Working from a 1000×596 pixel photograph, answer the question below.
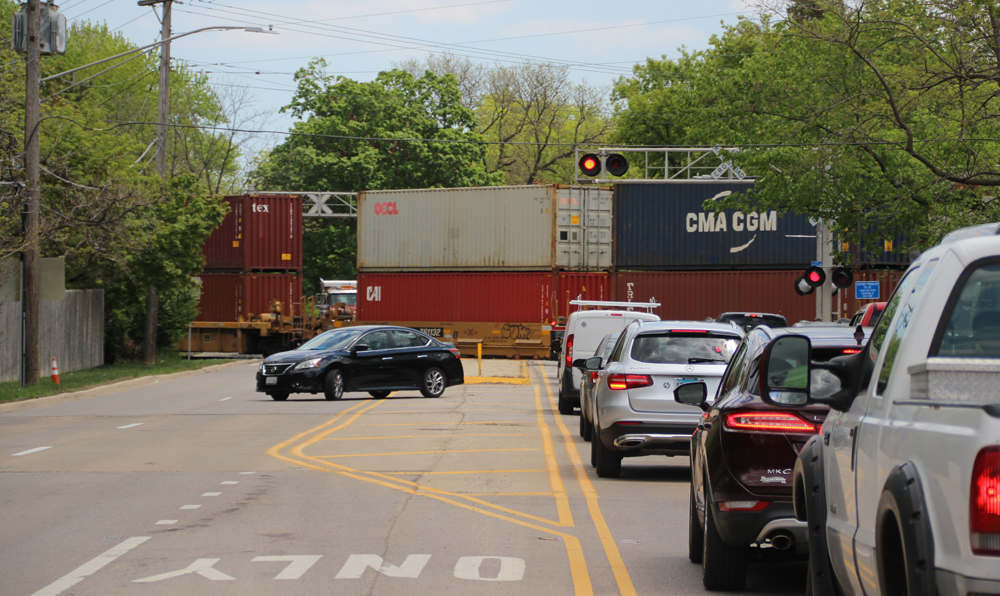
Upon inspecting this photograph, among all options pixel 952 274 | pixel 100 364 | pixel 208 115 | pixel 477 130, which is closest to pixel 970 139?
pixel 952 274

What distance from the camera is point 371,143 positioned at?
63.1 m

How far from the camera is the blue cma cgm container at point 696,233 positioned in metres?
40.0

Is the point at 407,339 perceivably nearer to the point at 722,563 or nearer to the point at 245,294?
the point at 722,563

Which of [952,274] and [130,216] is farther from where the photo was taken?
[130,216]

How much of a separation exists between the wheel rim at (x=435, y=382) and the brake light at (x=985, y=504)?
21.5 metres

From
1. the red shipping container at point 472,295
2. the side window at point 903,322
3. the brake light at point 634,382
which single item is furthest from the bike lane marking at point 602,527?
the red shipping container at point 472,295

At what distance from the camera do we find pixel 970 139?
803 inches

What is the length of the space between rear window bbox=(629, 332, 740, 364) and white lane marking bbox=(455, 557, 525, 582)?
4.45 m

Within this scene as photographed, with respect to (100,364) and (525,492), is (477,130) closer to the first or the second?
(100,364)

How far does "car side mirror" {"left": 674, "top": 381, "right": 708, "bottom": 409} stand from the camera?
7500mm

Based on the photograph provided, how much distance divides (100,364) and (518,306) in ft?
47.5

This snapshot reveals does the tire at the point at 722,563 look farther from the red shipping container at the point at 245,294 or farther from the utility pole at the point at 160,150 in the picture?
the red shipping container at the point at 245,294

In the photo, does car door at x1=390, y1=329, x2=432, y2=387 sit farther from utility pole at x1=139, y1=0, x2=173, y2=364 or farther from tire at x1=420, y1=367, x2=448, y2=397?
utility pole at x1=139, y1=0, x2=173, y2=364

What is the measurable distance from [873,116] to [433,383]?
10304 millimetres
